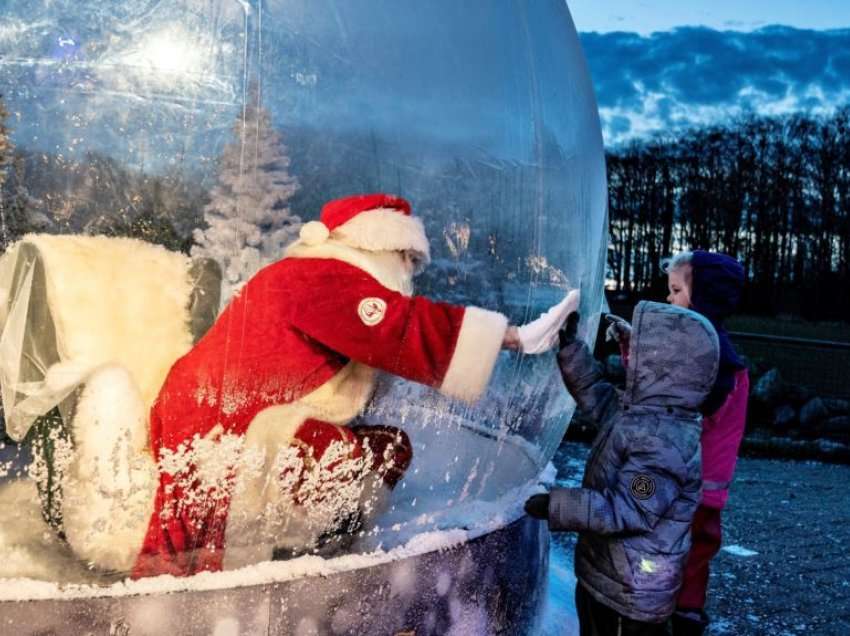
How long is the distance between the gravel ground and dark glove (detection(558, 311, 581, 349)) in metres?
1.44

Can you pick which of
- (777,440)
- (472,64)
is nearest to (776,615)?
(472,64)

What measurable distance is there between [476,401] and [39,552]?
111cm

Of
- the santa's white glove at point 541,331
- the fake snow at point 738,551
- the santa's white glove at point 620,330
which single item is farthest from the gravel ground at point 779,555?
the santa's white glove at point 541,331

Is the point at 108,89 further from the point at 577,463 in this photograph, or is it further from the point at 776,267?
the point at 776,267

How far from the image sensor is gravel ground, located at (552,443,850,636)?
3.73m

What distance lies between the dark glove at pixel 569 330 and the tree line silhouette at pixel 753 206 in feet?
59.4

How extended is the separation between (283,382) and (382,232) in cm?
42

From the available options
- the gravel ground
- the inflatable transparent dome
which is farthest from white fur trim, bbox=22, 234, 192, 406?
the gravel ground

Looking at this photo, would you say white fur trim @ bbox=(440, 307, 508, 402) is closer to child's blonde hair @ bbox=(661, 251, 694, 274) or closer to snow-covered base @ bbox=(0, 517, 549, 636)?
A: snow-covered base @ bbox=(0, 517, 549, 636)

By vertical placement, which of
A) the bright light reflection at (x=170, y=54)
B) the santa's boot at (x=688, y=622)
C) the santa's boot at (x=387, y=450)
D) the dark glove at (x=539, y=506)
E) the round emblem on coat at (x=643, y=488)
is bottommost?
the santa's boot at (x=688, y=622)

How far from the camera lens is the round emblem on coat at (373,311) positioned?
6.94 feet

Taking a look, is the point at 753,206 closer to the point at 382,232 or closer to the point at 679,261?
the point at 679,261

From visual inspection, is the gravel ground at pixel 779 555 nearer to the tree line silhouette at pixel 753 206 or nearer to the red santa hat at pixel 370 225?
the red santa hat at pixel 370 225

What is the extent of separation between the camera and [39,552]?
2186mm
